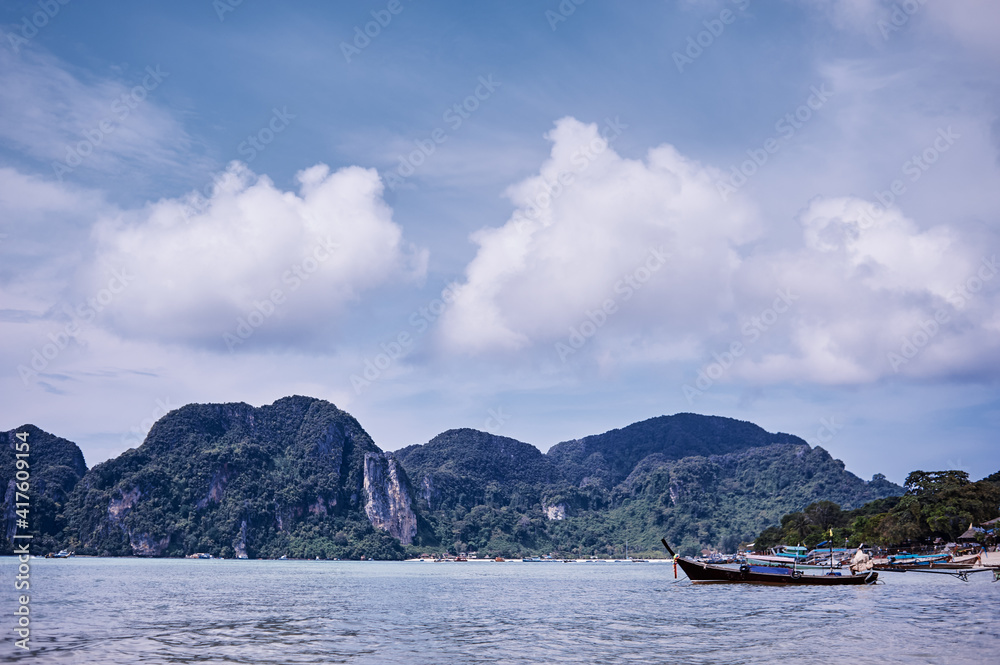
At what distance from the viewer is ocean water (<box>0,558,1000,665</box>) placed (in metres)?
30.6

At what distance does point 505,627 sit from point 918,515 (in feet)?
296

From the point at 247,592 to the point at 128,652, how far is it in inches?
1581

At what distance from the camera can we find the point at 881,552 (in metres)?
113

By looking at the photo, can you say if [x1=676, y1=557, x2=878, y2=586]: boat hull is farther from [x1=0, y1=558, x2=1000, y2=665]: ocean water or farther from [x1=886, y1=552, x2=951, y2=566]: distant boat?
[x1=886, y1=552, x2=951, y2=566]: distant boat

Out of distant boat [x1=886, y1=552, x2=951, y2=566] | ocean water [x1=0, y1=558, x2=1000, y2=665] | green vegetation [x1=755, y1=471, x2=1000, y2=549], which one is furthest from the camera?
green vegetation [x1=755, y1=471, x2=1000, y2=549]

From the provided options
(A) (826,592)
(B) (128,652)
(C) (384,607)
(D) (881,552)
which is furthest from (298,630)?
(D) (881,552)

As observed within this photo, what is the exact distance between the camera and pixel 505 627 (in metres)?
40.7

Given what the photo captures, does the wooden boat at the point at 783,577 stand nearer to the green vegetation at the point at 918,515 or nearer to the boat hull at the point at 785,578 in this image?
the boat hull at the point at 785,578

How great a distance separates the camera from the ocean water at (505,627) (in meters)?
30.6

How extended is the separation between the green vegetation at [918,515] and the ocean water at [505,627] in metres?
43.4

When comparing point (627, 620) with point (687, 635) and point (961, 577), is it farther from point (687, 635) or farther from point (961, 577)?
point (961, 577)

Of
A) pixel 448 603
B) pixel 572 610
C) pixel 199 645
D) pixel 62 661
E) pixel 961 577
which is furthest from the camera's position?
pixel 961 577

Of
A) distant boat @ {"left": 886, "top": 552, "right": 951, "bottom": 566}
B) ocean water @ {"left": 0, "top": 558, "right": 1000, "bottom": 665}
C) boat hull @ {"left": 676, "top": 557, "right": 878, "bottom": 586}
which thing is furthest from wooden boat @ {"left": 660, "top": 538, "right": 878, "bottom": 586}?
distant boat @ {"left": 886, "top": 552, "right": 951, "bottom": 566}

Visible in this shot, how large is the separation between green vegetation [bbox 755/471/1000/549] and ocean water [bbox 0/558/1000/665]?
4336 cm
